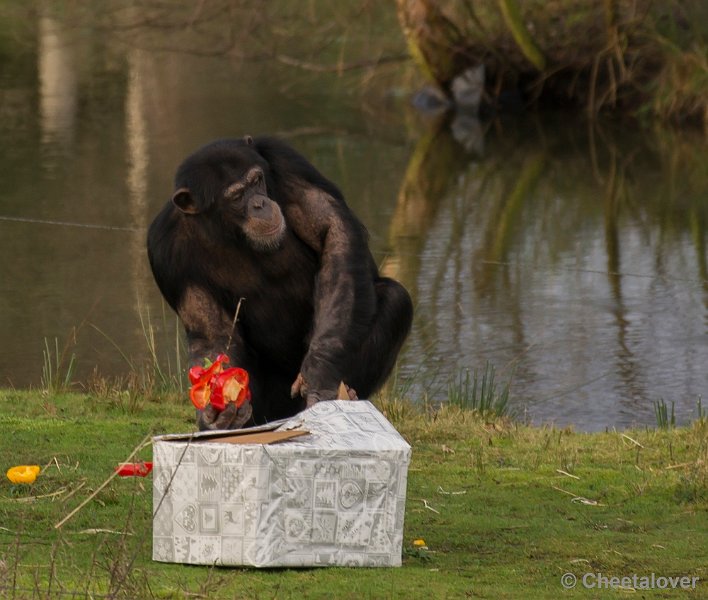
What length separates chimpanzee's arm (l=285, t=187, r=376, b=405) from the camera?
4824 millimetres

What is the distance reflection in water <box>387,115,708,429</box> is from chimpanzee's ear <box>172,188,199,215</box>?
3.75m

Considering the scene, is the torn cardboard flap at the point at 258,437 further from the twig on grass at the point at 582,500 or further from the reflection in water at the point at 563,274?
the reflection in water at the point at 563,274

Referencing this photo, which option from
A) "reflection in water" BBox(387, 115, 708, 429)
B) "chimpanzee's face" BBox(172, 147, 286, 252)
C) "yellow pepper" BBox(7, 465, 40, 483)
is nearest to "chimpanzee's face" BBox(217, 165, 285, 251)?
"chimpanzee's face" BBox(172, 147, 286, 252)

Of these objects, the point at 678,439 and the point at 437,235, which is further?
the point at 437,235

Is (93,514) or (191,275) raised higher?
(191,275)

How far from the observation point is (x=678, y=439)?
621 centimetres

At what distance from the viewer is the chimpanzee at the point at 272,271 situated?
16.2ft

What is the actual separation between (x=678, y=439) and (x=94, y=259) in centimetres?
697

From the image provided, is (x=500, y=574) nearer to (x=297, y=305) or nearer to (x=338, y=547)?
(x=338, y=547)

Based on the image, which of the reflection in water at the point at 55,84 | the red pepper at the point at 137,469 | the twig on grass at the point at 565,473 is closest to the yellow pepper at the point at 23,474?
the red pepper at the point at 137,469

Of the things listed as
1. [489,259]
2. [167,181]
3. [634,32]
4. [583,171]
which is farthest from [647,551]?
[634,32]

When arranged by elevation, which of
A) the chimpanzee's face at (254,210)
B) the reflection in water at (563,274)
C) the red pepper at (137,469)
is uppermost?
the chimpanzee's face at (254,210)

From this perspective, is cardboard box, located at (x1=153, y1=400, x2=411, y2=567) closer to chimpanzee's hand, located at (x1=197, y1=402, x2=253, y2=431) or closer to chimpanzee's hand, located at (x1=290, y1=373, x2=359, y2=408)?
chimpanzee's hand, located at (x1=197, y1=402, x2=253, y2=431)

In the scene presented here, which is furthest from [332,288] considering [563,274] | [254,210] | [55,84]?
[55,84]
